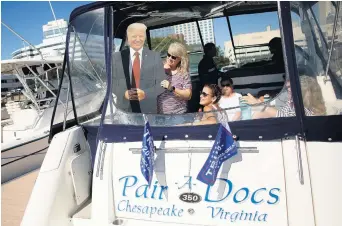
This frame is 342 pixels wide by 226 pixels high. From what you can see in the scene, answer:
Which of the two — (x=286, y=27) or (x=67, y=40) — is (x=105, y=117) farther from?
(x=286, y=27)

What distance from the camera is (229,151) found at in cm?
216

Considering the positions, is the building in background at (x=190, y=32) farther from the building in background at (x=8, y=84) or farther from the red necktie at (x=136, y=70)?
the building in background at (x=8, y=84)

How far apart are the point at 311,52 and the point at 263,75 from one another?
1855mm

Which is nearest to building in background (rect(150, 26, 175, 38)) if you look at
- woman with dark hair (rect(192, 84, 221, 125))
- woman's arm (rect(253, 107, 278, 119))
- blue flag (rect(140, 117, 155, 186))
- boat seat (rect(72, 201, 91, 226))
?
woman with dark hair (rect(192, 84, 221, 125))

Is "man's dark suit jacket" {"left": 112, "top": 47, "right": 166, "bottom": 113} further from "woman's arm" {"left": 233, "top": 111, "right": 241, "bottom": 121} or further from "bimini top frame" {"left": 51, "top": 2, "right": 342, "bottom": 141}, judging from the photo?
"woman's arm" {"left": 233, "top": 111, "right": 241, "bottom": 121}

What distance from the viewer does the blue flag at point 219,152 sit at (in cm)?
215

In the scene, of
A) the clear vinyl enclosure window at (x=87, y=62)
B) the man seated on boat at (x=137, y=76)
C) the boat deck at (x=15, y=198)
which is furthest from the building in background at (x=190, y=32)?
the boat deck at (x=15, y=198)

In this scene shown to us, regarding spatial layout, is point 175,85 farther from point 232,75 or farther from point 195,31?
point 232,75

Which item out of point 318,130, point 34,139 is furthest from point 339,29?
point 34,139

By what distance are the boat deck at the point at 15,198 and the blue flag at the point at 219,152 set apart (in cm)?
336

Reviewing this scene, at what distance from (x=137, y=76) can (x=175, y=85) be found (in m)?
0.35

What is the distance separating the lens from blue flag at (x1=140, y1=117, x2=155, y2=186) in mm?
2309

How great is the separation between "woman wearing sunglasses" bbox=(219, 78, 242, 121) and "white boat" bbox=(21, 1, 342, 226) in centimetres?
6

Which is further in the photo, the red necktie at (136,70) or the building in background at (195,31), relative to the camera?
the building in background at (195,31)
